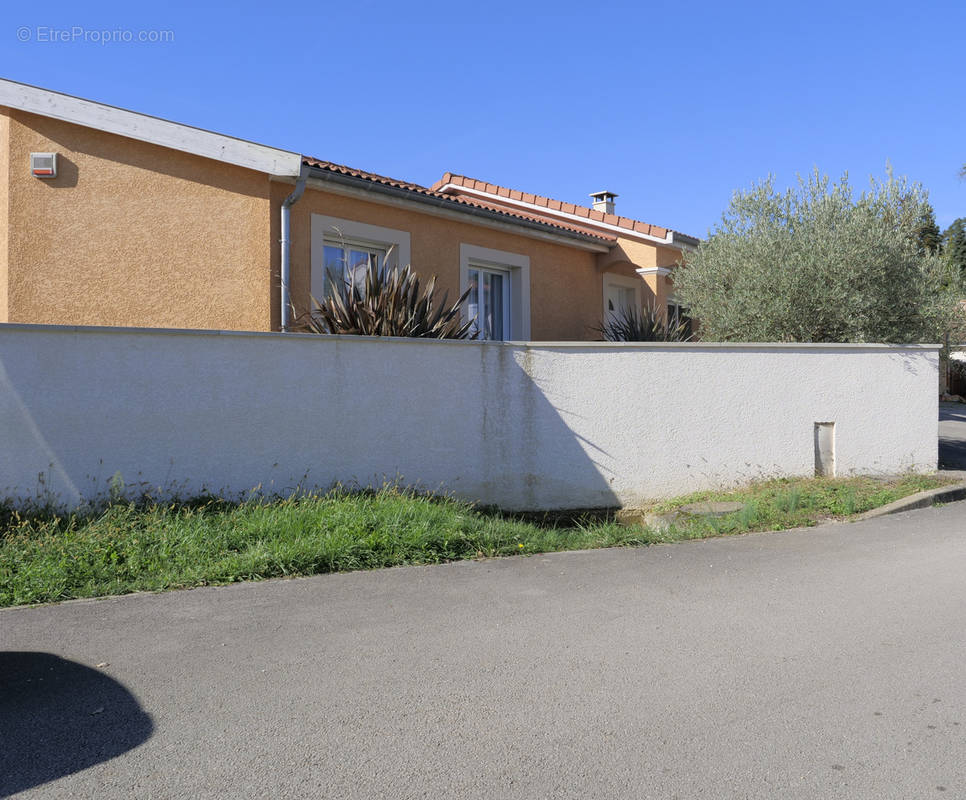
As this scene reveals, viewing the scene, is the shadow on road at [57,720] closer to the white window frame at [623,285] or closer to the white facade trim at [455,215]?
the white facade trim at [455,215]

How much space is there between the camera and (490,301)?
42.6 feet

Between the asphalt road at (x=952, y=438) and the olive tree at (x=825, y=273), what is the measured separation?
1.88 meters

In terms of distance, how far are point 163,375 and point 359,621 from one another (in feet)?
11.3

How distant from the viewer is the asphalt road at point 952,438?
11773 millimetres

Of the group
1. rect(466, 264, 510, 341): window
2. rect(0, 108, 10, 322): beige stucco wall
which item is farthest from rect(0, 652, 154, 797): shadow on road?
rect(466, 264, 510, 341): window

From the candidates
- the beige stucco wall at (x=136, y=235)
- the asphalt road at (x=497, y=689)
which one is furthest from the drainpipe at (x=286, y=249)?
the asphalt road at (x=497, y=689)

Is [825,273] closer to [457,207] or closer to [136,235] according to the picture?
[457,207]

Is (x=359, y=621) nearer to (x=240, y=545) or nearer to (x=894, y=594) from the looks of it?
(x=240, y=545)

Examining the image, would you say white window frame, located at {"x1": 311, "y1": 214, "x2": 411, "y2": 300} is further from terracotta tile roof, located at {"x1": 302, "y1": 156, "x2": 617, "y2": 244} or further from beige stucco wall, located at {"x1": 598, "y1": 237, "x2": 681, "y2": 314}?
beige stucco wall, located at {"x1": 598, "y1": 237, "x2": 681, "y2": 314}

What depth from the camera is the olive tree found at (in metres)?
10.6

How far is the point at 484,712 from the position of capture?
3.57 m

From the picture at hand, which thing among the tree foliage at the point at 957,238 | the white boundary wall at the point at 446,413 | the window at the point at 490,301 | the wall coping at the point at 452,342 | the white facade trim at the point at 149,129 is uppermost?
the tree foliage at the point at 957,238

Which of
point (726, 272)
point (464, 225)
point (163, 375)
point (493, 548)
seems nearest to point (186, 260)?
point (163, 375)

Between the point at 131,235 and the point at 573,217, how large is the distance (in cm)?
817
